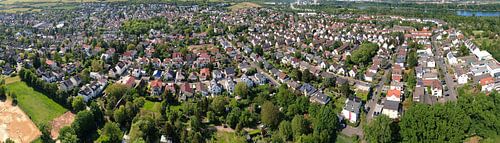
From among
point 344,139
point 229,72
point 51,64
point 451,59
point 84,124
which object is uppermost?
point 51,64

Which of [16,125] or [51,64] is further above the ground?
[51,64]

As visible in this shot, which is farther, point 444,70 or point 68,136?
point 444,70

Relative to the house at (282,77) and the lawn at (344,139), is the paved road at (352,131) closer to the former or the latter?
the lawn at (344,139)

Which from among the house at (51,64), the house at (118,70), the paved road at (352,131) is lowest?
the paved road at (352,131)

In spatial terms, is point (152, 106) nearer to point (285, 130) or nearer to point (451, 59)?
point (285, 130)

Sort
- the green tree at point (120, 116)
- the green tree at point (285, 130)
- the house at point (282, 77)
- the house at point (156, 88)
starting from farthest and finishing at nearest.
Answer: the house at point (282, 77), the house at point (156, 88), the green tree at point (120, 116), the green tree at point (285, 130)

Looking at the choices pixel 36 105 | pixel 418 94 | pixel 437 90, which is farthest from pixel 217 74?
pixel 437 90

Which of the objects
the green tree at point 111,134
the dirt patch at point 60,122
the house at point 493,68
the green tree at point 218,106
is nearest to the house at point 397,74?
the house at point 493,68
